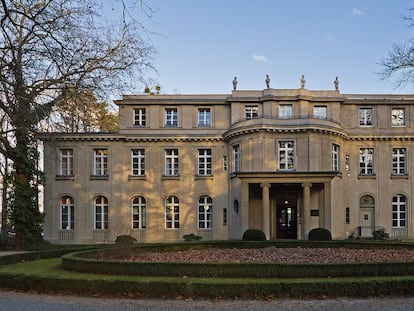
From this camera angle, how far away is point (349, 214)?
32.5 metres

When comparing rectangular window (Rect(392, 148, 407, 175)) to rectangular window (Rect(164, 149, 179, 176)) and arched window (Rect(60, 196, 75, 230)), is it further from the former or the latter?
arched window (Rect(60, 196, 75, 230))

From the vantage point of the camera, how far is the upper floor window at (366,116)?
33156mm

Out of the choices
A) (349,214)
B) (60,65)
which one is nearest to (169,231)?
(349,214)

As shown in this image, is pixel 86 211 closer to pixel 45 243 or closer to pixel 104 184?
pixel 104 184

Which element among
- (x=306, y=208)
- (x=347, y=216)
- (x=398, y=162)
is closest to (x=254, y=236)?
(x=306, y=208)

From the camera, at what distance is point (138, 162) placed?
108 feet

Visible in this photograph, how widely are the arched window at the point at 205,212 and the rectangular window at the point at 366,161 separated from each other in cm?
1164

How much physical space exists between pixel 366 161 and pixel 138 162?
17.2 meters

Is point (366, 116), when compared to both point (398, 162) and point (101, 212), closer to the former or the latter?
point (398, 162)

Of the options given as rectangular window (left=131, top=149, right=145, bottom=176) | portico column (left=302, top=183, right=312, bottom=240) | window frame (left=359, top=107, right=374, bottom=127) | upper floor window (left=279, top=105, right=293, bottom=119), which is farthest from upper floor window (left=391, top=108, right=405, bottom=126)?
rectangular window (left=131, top=149, right=145, bottom=176)

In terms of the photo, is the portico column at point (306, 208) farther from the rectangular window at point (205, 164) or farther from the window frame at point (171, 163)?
the window frame at point (171, 163)

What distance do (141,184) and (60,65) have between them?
2447 cm

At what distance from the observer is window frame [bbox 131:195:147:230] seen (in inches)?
1283

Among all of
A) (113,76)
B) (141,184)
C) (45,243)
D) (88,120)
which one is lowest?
(45,243)
